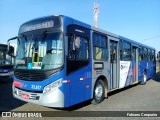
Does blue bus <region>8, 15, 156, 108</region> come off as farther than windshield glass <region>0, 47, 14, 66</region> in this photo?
No

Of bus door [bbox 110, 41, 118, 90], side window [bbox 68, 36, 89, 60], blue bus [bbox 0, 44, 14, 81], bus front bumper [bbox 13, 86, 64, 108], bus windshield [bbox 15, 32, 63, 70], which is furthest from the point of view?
blue bus [bbox 0, 44, 14, 81]

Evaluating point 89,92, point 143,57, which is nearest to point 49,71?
point 89,92

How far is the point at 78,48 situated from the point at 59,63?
1091mm

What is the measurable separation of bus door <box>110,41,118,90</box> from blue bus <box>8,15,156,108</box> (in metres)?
0.92

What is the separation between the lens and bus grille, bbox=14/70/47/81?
23.1 ft

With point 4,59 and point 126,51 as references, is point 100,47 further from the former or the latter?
point 4,59

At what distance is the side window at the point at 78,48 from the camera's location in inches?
284

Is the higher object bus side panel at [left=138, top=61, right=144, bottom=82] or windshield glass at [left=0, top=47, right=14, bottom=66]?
windshield glass at [left=0, top=47, right=14, bottom=66]

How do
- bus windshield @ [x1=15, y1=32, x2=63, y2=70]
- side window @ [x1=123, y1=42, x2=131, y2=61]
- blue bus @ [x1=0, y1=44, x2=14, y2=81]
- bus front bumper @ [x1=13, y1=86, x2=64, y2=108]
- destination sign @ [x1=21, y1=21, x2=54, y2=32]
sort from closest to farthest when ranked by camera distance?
bus front bumper @ [x1=13, y1=86, x2=64, y2=108] → bus windshield @ [x1=15, y1=32, x2=63, y2=70] → destination sign @ [x1=21, y1=21, x2=54, y2=32] → side window @ [x1=123, y1=42, x2=131, y2=61] → blue bus @ [x1=0, y1=44, x2=14, y2=81]

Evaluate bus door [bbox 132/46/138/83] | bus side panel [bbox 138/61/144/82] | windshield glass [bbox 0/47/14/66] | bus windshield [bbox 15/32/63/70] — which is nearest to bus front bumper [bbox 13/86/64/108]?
bus windshield [bbox 15/32/63/70]

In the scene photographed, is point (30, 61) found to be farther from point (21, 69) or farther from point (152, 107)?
point (152, 107)

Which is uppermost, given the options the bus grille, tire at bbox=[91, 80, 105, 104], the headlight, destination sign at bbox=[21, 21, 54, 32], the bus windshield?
destination sign at bbox=[21, 21, 54, 32]

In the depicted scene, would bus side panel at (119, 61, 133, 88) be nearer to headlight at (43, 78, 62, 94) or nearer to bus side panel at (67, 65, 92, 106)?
bus side panel at (67, 65, 92, 106)

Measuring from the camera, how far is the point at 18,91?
308 inches
